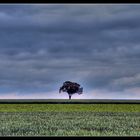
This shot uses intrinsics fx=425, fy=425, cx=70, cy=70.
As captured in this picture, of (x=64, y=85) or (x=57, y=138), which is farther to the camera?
(x=64, y=85)

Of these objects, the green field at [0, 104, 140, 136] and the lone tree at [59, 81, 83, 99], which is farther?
the lone tree at [59, 81, 83, 99]

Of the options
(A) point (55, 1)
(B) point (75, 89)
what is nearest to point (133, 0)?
(A) point (55, 1)

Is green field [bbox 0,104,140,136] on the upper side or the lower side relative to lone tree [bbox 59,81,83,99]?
lower

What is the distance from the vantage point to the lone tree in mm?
153625

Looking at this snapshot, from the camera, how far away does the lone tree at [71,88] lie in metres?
154

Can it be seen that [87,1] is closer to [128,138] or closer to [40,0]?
[40,0]

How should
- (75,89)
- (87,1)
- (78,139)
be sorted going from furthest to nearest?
(75,89) → (87,1) → (78,139)

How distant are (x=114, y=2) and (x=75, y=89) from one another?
149335 mm

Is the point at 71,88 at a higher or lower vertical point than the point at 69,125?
higher

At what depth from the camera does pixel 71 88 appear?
155 meters

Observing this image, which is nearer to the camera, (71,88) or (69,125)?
(69,125)

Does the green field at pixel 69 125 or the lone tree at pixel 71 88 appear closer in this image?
the green field at pixel 69 125

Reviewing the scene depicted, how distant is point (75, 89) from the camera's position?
155m

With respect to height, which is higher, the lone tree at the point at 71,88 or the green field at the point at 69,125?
the lone tree at the point at 71,88
